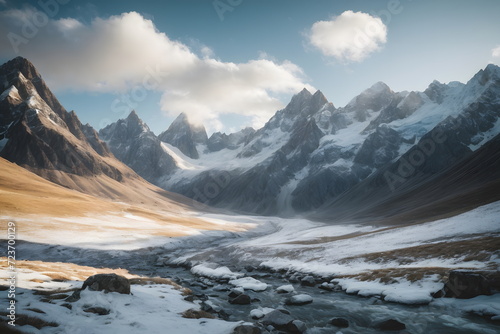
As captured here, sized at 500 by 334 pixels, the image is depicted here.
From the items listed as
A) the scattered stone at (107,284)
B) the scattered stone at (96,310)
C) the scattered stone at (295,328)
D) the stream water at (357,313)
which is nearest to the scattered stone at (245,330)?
the scattered stone at (295,328)

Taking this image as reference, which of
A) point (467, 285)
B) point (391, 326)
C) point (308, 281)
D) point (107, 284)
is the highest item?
point (467, 285)

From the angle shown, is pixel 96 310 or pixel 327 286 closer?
pixel 96 310

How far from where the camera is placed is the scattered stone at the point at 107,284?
18.3 metres

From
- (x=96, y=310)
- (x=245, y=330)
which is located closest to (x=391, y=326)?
(x=245, y=330)

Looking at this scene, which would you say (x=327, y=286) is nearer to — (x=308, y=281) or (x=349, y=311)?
(x=308, y=281)

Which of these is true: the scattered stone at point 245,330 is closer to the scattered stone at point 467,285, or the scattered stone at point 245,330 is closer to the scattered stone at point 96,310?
the scattered stone at point 96,310

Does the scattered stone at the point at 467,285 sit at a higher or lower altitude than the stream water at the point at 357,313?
higher

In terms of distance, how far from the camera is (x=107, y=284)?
18.7m

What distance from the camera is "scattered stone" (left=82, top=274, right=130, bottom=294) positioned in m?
18.3

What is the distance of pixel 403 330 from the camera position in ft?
57.8

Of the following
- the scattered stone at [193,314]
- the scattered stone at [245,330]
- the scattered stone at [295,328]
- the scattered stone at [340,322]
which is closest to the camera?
the scattered stone at [245,330]

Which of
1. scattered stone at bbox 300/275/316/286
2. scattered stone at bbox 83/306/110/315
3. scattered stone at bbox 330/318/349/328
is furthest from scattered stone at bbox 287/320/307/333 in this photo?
scattered stone at bbox 300/275/316/286

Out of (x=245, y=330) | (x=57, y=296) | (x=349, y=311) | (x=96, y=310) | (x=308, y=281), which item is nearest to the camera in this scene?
(x=245, y=330)

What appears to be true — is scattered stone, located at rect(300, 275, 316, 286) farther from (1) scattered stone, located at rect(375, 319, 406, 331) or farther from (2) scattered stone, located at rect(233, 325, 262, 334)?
(2) scattered stone, located at rect(233, 325, 262, 334)
